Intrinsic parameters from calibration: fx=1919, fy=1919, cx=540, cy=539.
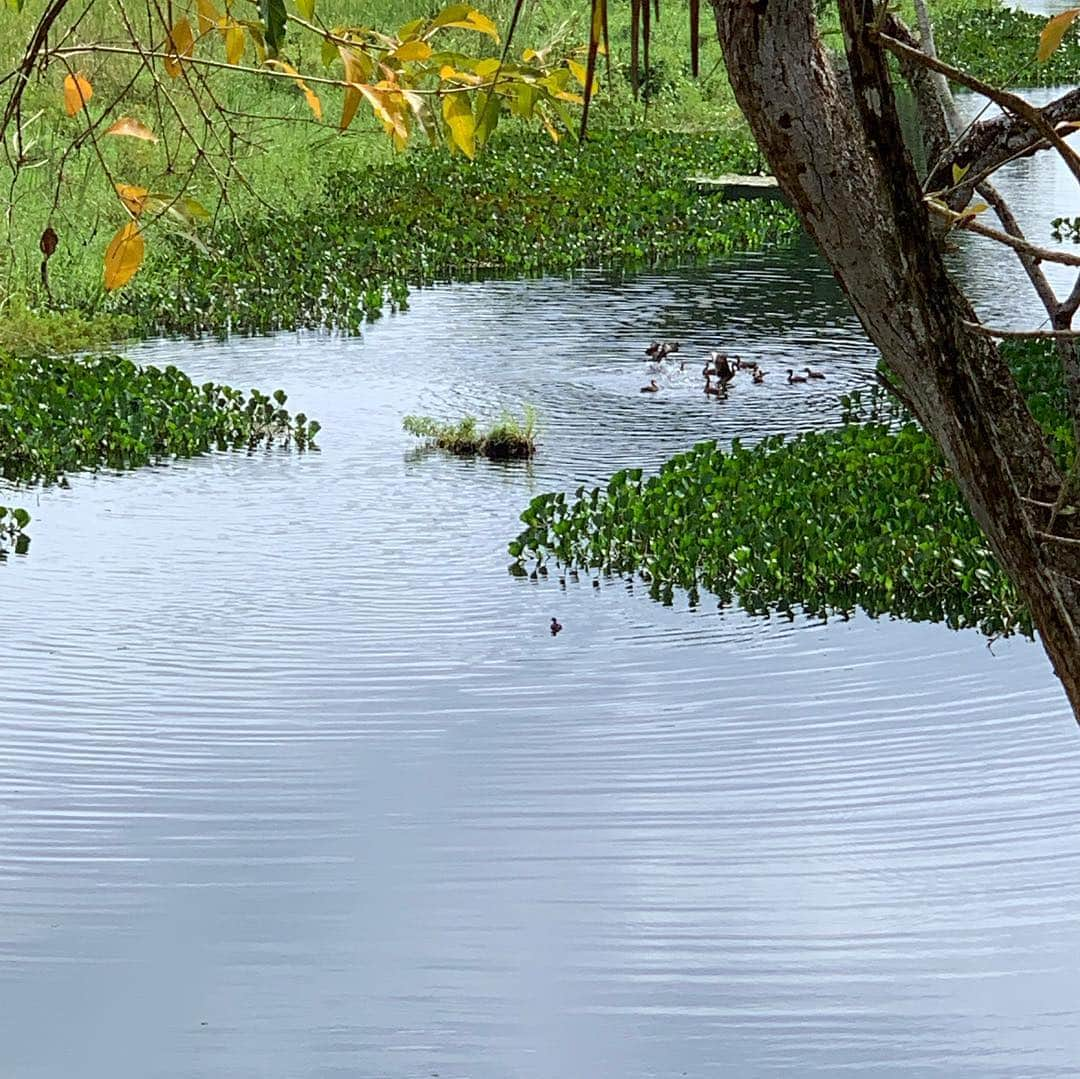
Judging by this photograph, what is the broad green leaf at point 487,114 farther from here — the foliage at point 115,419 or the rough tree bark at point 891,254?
the foliage at point 115,419

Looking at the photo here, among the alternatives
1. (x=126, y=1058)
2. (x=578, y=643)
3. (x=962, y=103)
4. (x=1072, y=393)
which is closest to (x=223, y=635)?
(x=578, y=643)

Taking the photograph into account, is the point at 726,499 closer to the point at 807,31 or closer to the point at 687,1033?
the point at 687,1033

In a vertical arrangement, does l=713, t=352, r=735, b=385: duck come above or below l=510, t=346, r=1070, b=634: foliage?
above

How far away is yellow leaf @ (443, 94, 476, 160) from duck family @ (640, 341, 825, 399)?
31.6 ft

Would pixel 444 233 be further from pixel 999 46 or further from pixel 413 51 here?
pixel 999 46

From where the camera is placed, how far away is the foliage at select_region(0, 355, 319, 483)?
1080 cm

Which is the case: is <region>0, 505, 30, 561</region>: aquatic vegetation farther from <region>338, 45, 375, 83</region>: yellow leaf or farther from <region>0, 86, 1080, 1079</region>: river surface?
<region>338, 45, 375, 83</region>: yellow leaf

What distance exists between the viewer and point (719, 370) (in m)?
12.7

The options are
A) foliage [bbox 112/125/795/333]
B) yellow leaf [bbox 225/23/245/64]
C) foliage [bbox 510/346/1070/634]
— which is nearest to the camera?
yellow leaf [bbox 225/23/245/64]

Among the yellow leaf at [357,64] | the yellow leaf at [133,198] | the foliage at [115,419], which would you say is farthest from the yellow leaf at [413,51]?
the foliage at [115,419]

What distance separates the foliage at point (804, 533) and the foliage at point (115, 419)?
8.17 ft

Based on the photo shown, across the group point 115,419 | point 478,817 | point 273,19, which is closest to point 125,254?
point 273,19

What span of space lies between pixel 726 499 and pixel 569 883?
3.48 meters

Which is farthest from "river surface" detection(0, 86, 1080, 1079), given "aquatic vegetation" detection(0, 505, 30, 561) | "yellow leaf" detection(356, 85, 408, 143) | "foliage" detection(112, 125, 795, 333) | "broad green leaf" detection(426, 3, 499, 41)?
"foliage" detection(112, 125, 795, 333)
